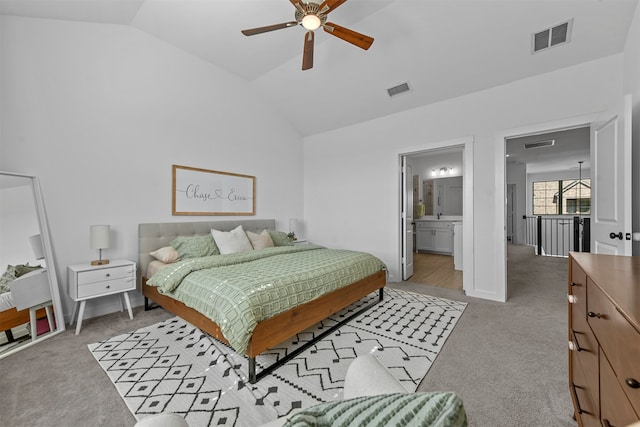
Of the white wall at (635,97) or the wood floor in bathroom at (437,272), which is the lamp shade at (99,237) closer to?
the wood floor in bathroom at (437,272)

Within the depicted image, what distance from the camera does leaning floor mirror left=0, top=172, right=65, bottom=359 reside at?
2227 millimetres

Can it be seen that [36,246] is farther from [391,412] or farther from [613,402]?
[613,402]

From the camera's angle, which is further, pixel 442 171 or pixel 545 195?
pixel 545 195

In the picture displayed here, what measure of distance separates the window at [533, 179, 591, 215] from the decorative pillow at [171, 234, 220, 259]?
10.8 metres

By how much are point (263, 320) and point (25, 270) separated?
2.33 metres

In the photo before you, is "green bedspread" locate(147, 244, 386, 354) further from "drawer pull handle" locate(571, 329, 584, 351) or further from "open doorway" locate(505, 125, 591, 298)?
"open doorway" locate(505, 125, 591, 298)

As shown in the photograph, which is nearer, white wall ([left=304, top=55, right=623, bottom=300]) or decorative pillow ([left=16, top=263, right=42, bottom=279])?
decorative pillow ([left=16, top=263, right=42, bottom=279])

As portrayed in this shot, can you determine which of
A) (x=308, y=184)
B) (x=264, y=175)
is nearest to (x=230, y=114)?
(x=264, y=175)

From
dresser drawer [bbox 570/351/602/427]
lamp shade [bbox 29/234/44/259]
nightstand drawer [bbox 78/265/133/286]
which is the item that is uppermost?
lamp shade [bbox 29/234/44/259]

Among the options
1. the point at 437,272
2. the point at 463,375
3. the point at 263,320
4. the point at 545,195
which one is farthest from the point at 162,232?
the point at 545,195

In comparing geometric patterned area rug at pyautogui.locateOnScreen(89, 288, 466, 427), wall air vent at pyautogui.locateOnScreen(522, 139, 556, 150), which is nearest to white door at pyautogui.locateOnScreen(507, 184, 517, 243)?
wall air vent at pyautogui.locateOnScreen(522, 139, 556, 150)

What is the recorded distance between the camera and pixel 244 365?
2033 millimetres

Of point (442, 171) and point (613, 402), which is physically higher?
point (442, 171)

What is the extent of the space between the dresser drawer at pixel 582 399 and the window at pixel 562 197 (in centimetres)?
1014
